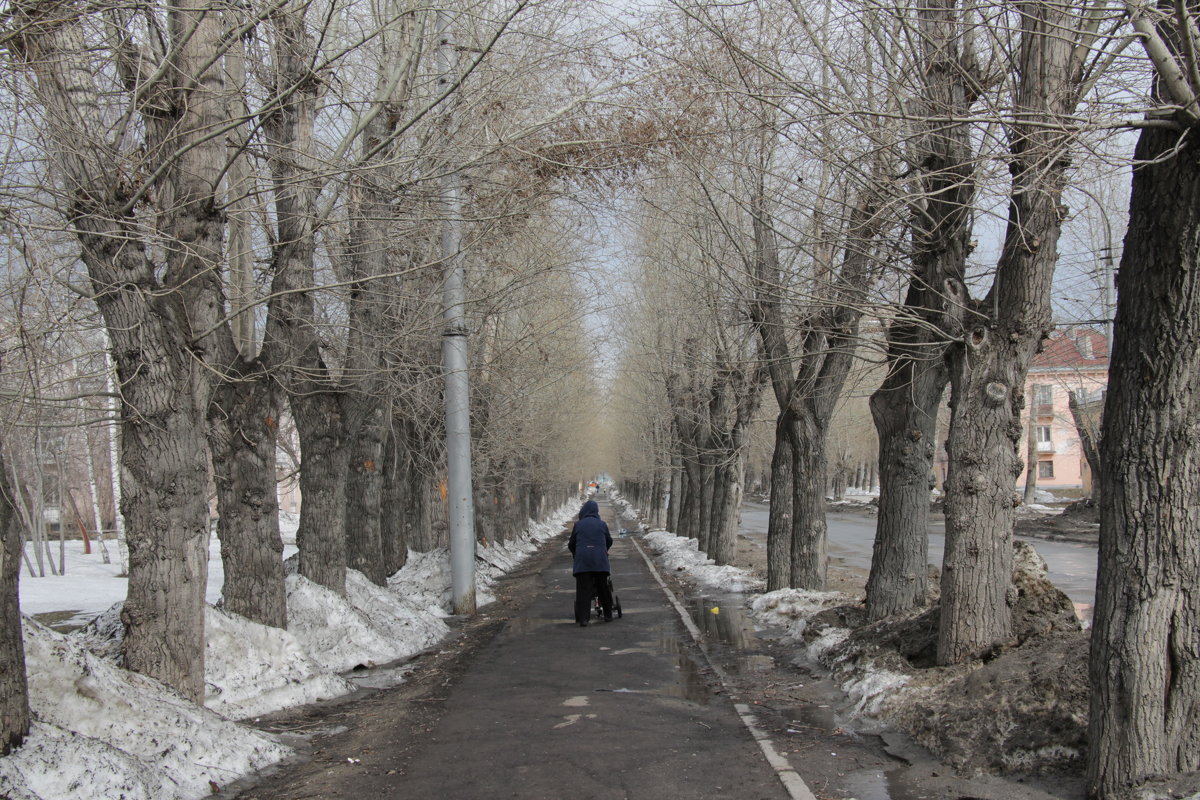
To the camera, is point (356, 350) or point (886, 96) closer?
point (886, 96)

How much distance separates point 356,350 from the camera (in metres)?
10.5

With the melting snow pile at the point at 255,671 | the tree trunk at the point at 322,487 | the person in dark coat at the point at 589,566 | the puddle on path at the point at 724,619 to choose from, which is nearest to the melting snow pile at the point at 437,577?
the person in dark coat at the point at 589,566

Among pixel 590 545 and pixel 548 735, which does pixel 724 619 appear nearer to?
pixel 590 545

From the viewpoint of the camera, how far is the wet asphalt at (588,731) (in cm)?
563

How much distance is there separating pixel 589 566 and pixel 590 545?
297 mm

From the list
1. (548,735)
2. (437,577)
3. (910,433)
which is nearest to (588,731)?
(548,735)

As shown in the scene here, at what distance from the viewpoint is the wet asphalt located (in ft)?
18.5

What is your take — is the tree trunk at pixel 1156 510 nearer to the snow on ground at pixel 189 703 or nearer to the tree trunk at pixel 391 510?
the snow on ground at pixel 189 703

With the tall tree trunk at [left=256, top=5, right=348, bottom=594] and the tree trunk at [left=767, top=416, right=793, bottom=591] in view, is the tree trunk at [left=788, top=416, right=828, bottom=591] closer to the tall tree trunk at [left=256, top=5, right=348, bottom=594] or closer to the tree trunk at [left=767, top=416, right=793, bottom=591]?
the tree trunk at [left=767, top=416, right=793, bottom=591]

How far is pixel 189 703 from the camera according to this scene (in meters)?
6.41

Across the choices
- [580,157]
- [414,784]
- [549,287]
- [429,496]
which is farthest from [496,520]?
[414,784]

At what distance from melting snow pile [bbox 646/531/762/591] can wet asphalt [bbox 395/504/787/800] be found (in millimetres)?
5667

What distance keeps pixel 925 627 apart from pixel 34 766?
6724 mm

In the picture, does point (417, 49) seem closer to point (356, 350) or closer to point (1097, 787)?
point (356, 350)
